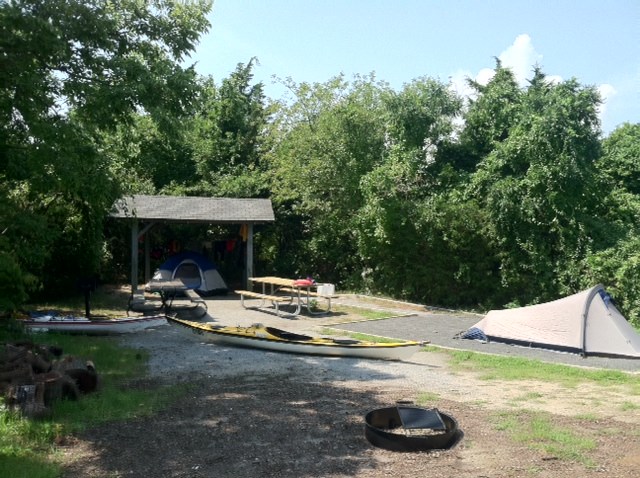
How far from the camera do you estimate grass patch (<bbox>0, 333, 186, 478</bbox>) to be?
586 cm

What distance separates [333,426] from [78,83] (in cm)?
669

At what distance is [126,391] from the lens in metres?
8.61

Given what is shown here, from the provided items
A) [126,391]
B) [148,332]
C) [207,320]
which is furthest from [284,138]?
[126,391]

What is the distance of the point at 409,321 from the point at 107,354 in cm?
807

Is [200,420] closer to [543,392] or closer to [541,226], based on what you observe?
[543,392]

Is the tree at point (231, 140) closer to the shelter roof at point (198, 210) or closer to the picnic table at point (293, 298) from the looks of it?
the shelter roof at point (198, 210)

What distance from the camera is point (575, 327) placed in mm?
12500

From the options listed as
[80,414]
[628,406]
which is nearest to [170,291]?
[80,414]

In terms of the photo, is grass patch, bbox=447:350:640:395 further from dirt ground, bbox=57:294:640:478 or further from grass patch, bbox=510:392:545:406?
grass patch, bbox=510:392:545:406

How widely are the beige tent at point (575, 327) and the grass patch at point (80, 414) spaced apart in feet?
24.0

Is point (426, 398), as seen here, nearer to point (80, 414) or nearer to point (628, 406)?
point (628, 406)

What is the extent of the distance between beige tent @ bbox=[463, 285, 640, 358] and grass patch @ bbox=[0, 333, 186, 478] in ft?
24.0

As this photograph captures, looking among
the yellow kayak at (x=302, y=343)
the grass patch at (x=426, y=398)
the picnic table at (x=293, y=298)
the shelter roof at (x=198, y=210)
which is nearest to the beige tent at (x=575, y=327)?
the yellow kayak at (x=302, y=343)

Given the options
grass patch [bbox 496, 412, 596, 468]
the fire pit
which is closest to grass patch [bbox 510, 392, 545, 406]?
grass patch [bbox 496, 412, 596, 468]
